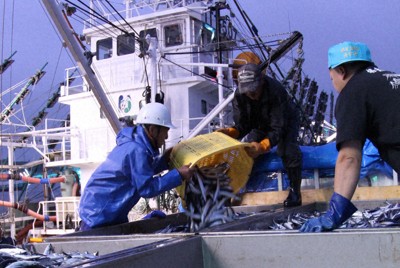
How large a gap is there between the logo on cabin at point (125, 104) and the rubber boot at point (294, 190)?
39.8ft

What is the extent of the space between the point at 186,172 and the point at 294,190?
1.82 meters

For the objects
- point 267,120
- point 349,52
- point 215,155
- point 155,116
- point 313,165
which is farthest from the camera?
point 313,165

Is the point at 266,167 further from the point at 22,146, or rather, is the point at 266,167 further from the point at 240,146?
the point at 22,146

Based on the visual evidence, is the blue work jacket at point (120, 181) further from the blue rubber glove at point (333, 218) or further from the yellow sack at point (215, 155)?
the blue rubber glove at point (333, 218)

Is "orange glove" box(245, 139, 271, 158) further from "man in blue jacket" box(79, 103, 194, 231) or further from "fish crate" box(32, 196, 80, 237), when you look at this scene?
"fish crate" box(32, 196, 80, 237)

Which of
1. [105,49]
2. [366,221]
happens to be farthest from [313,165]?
[105,49]

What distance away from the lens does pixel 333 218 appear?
2842mm

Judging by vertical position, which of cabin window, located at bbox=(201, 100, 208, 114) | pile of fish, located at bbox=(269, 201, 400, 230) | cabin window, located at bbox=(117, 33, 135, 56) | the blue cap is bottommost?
pile of fish, located at bbox=(269, 201, 400, 230)

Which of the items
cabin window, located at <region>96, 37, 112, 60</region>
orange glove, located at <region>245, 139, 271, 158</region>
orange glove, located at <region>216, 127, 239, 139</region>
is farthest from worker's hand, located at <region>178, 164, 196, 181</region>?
cabin window, located at <region>96, 37, 112, 60</region>

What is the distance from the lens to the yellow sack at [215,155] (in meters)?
4.46

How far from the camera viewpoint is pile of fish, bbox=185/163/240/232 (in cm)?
398

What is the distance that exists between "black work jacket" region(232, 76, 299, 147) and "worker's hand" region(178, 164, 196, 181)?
148 centimetres

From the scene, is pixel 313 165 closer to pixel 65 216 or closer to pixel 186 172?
pixel 186 172

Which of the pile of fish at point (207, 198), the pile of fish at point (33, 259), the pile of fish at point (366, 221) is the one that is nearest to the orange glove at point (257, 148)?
the pile of fish at point (207, 198)
